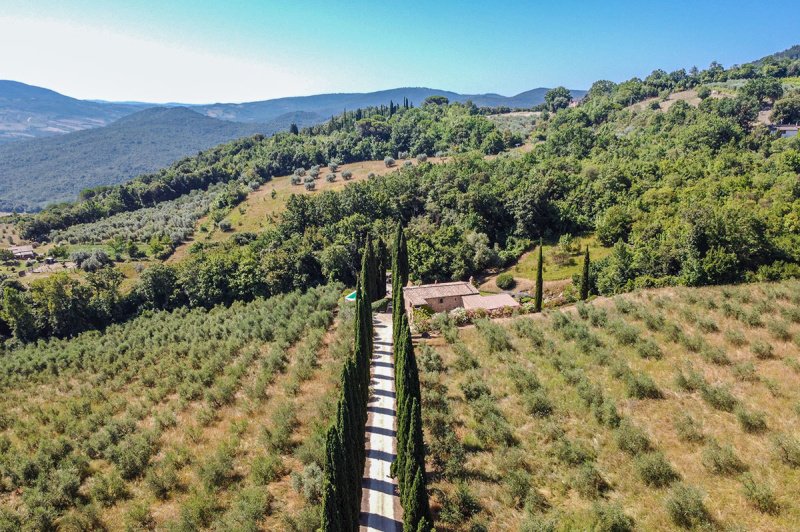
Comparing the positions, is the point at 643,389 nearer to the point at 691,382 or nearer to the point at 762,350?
the point at 691,382

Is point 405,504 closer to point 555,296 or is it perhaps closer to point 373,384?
point 373,384

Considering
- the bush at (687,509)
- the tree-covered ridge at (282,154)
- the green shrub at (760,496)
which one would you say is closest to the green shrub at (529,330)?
the bush at (687,509)

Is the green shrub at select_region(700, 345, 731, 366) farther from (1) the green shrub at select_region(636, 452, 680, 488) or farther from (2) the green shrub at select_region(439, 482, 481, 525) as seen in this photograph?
(2) the green shrub at select_region(439, 482, 481, 525)

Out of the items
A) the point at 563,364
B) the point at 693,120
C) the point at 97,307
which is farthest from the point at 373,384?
the point at 693,120

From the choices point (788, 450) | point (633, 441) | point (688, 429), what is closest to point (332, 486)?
point (633, 441)

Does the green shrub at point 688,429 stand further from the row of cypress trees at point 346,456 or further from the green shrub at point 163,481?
the green shrub at point 163,481
